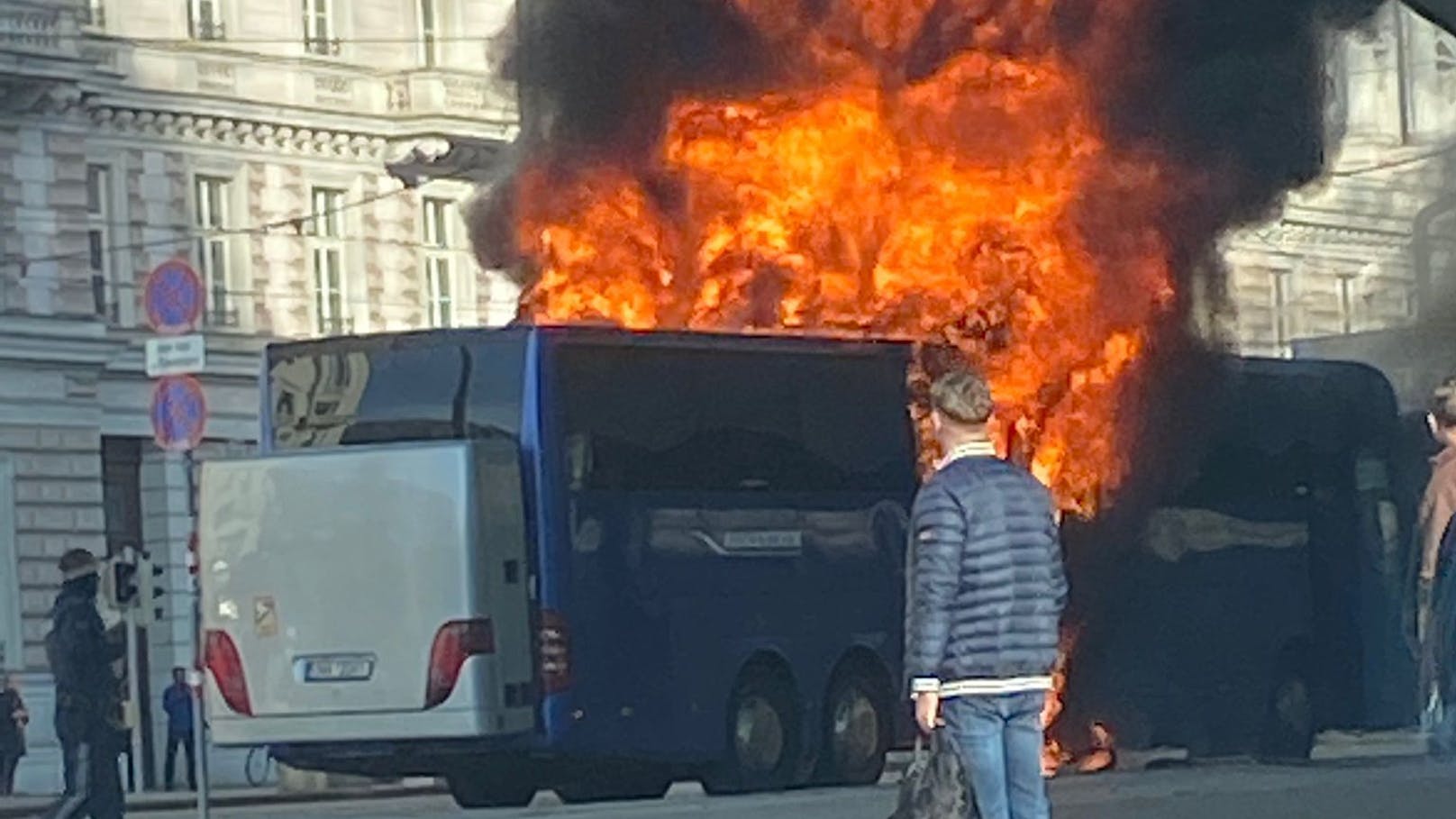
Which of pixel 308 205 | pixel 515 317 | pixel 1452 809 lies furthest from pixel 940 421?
pixel 308 205

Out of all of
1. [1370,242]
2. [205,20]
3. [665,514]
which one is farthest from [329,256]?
[665,514]

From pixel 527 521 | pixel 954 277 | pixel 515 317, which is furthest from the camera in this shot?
pixel 515 317

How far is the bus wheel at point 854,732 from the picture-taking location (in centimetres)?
2520

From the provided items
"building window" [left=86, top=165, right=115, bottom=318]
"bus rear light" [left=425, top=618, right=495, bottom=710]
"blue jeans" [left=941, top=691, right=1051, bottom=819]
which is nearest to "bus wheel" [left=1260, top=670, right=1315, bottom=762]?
"bus rear light" [left=425, top=618, right=495, bottom=710]

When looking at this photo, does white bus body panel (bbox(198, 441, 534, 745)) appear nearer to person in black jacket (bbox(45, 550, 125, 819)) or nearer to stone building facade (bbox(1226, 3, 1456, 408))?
person in black jacket (bbox(45, 550, 125, 819))

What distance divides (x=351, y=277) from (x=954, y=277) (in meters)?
11.0

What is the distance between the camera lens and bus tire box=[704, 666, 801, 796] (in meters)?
24.7

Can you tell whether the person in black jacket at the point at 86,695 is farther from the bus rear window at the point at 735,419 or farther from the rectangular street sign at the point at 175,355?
the bus rear window at the point at 735,419

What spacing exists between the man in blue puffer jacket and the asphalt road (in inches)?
242

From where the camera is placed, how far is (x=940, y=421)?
12.1 metres

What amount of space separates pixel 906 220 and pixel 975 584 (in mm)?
15428

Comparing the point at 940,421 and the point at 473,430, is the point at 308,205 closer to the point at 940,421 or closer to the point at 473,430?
the point at 473,430

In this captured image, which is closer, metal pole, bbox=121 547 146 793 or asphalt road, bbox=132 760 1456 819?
Result: asphalt road, bbox=132 760 1456 819

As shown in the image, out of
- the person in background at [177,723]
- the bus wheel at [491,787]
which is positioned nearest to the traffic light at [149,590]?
the person in background at [177,723]
